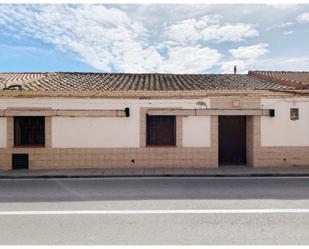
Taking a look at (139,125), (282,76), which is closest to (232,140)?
(139,125)

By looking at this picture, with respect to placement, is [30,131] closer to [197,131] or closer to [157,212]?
[197,131]

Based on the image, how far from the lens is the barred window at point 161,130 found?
41.0 feet

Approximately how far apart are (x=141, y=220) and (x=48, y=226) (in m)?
1.67

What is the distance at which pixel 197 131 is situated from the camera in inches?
480

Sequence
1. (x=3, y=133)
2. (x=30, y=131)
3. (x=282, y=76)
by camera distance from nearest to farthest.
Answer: (x=3, y=133)
(x=30, y=131)
(x=282, y=76)

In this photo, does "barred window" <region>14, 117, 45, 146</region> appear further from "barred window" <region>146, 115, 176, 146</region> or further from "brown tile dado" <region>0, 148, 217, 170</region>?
"barred window" <region>146, 115, 176, 146</region>

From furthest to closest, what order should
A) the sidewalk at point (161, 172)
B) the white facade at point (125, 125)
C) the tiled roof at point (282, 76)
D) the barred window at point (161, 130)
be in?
the tiled roof at point (282, 76) < the barred window at point (161, 130) < the white facade at point (125, 125) < the sidewalk at point (161, 172)

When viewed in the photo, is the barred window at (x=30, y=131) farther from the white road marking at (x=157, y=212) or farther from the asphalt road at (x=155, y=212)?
the white road marking at (x=157, y=212)

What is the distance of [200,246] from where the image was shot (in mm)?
4770

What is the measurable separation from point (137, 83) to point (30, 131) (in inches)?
199

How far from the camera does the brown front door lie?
13.0 m

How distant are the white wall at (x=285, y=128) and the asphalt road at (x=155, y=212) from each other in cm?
262

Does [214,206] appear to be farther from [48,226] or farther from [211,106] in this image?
[211,106]

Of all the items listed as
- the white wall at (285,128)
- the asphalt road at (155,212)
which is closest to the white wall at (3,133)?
the asphalt road at (155,212)
